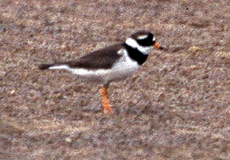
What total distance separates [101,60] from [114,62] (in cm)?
11

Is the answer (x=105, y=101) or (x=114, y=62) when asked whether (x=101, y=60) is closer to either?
(x=114, y=62)

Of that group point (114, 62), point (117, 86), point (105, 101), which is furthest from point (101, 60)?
point (117, 86)

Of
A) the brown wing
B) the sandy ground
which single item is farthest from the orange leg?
the brown wing

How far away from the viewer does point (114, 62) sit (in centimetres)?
405

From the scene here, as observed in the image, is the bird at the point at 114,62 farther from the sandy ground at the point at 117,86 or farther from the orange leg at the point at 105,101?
the sandy ground at the point at 117,86

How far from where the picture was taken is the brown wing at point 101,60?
13.3 ft

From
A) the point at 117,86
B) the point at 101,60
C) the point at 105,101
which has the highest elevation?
the point at 101,60

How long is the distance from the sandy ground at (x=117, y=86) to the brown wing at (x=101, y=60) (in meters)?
0.46

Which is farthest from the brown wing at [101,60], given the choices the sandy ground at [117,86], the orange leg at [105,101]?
the sandy ground at [117,86]

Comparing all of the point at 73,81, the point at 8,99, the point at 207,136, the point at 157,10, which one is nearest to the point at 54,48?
the point at 73,81

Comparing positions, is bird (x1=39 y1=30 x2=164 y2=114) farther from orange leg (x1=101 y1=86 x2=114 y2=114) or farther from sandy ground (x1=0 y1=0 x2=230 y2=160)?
sandy ground (x1=0 y1=0 x2=230 y2=160)

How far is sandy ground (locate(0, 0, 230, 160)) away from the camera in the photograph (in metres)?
3.80

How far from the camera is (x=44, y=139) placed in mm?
3889

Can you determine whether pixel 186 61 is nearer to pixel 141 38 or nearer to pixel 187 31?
pixel 187 31
